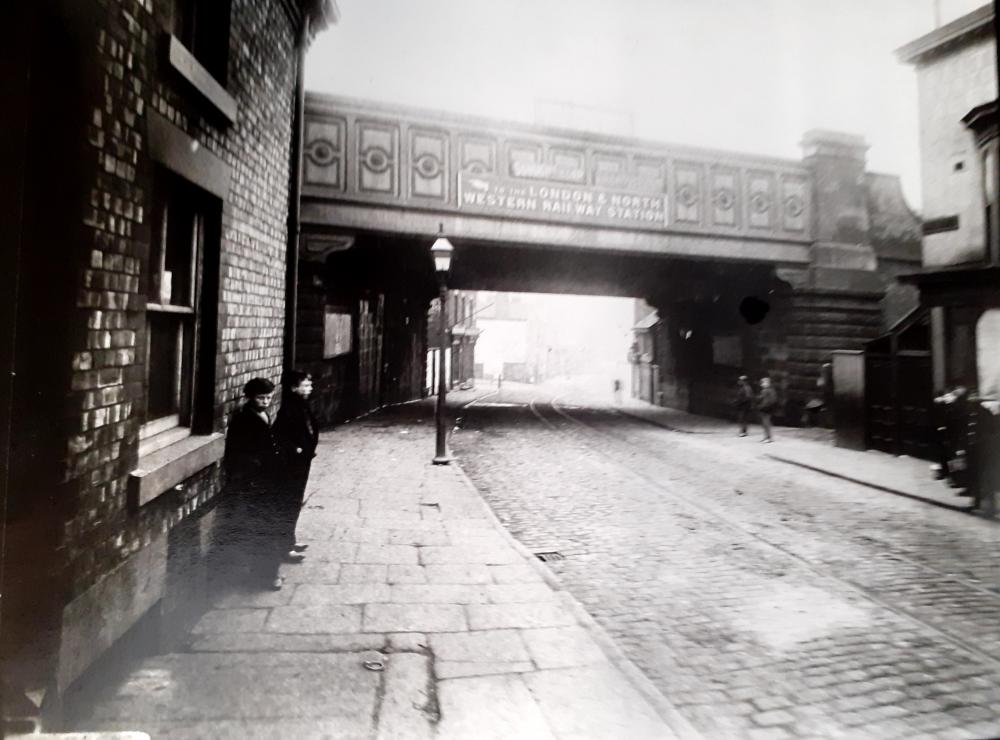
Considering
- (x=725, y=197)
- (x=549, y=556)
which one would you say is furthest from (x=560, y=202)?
(x=549, y=556)

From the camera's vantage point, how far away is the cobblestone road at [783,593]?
8.89 feet

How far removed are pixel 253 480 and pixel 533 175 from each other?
306 inches

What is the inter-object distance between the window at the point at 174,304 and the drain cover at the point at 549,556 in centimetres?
276

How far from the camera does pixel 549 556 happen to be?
4582mm

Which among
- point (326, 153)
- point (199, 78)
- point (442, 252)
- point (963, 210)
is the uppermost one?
point (326, 153)

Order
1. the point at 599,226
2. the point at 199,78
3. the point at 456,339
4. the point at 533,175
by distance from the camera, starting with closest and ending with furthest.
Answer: the point at 199,78
the point at 533,175
the point at 599,226
the point at 456,339

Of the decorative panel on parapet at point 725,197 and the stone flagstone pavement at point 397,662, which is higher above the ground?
the decorative panel on parapet at point 725,197

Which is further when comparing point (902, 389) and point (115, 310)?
point (902, 389)

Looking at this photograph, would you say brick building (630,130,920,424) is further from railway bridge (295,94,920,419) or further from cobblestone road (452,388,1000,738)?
cobblestone road (452,388,1000,738)

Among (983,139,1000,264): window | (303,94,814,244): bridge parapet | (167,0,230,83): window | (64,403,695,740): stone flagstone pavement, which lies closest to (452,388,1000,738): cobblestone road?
(64,403,695,740): stone flagstone pavement

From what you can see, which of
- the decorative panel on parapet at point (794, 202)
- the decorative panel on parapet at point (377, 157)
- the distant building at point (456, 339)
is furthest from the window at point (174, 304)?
the distant building at point (456, 339)

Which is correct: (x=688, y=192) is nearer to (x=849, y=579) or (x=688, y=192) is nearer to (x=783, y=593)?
(x=849, y=579)

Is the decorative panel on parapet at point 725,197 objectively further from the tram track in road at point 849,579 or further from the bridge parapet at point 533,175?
the tram track in road at point 849,579

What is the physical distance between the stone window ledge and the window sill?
Result: 2.06m
